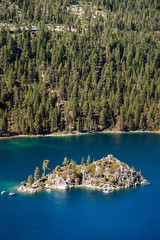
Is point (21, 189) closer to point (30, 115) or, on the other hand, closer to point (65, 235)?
point (65, 235)

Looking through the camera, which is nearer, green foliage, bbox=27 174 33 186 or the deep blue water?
the deep blue water

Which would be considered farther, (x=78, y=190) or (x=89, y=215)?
(x=78, y=190)

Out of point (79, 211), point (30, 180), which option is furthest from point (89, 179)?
point (30, 180)

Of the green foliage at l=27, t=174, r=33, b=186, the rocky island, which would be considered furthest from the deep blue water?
the green foliage at l=27, t=174, r=33, b=186

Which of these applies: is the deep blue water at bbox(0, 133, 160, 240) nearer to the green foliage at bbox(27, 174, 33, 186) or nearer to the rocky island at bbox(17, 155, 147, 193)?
the rocky island at bbox(17, 155, 147, 193)

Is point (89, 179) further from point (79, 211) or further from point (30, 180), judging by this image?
point (30, 180)

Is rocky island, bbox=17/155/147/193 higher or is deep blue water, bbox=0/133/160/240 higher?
rocky island, bbox=17/155/147/193

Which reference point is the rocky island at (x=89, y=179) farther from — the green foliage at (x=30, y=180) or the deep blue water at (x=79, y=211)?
the deep blue water at (x=79, y=211)

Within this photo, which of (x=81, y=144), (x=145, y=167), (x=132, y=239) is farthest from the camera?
(x=81, y=144)

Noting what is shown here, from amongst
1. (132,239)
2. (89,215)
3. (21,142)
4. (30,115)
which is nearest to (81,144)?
(21,142)
